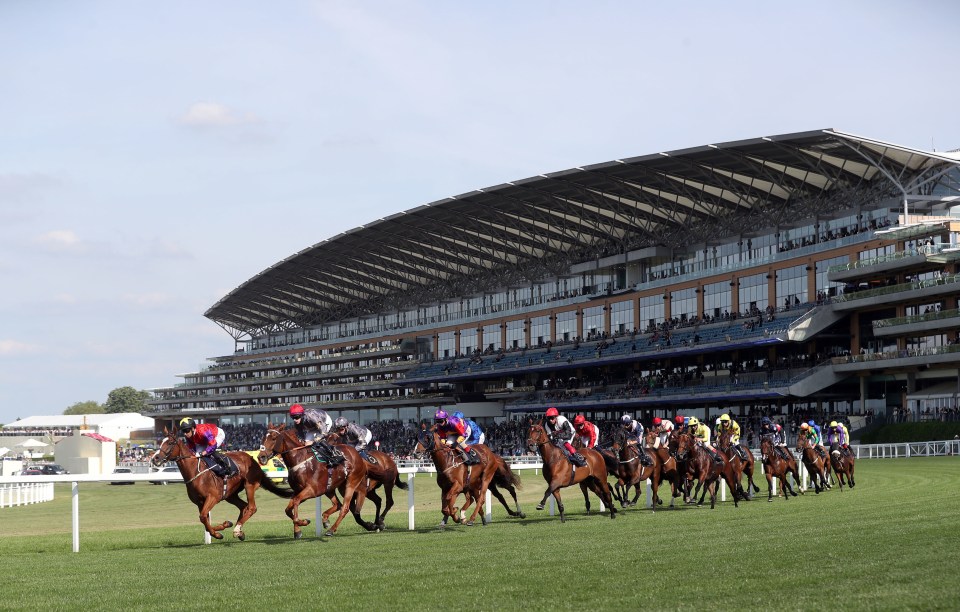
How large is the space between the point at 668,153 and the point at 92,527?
39.8m

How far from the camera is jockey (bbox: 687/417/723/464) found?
2203 cm

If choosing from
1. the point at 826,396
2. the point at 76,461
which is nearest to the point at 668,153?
the point at 826,396

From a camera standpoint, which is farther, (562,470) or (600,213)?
(600,213)

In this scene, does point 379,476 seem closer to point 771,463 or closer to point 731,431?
point 731,431

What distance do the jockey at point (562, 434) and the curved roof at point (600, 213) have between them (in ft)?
122

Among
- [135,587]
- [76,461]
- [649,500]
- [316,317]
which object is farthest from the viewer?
[316,317]

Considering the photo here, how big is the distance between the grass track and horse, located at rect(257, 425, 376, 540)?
0.60 metres

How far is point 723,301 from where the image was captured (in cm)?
6594

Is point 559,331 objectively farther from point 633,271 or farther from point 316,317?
A: point 316,317

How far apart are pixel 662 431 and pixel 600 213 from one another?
49.0 m

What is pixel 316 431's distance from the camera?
53.8ft

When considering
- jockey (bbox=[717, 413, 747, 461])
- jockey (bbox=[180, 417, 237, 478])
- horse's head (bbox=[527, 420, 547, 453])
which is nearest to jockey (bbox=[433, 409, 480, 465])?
horse's head (bbox=[527, 420, 547, 453])

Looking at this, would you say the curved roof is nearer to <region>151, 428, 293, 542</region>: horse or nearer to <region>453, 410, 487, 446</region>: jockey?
<region>453, 410, 487, 446</region>: jockey

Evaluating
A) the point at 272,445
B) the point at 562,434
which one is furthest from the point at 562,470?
the point at 272,445
